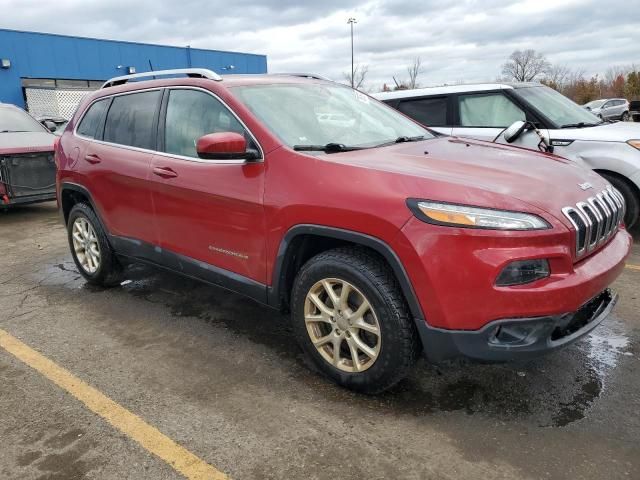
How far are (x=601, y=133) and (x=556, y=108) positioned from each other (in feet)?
2.35

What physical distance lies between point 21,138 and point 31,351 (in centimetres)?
621

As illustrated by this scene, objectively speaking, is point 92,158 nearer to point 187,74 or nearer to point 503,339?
point 187,74

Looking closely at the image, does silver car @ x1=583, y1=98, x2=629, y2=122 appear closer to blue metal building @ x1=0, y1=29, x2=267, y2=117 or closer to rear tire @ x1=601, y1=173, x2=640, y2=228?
rear tire @ x1=601, y1=173, x2=640, y2=228

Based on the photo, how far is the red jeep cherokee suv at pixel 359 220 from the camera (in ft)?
7.84

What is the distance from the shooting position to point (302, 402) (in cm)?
286

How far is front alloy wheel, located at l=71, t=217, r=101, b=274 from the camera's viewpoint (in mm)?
4684

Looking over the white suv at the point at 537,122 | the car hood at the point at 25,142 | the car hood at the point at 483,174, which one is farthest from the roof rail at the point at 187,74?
the car hood at the point at 25,142

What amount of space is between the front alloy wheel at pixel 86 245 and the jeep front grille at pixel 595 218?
3.74 m

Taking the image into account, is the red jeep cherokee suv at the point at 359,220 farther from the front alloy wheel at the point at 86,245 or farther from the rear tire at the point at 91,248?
the front alloy wheel at the point at 86,245

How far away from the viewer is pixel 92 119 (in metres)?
4.66

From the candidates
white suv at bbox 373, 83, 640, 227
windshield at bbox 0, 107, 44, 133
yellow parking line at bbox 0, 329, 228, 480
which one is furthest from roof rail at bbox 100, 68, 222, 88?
windshield at bbox 0, 107, 44, 133

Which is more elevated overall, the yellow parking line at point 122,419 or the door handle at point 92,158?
the door handle at point 92,158

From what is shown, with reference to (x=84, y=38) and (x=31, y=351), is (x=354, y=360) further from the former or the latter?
(x=84, y=38)

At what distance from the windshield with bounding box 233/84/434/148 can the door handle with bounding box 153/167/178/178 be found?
2.33 feet
